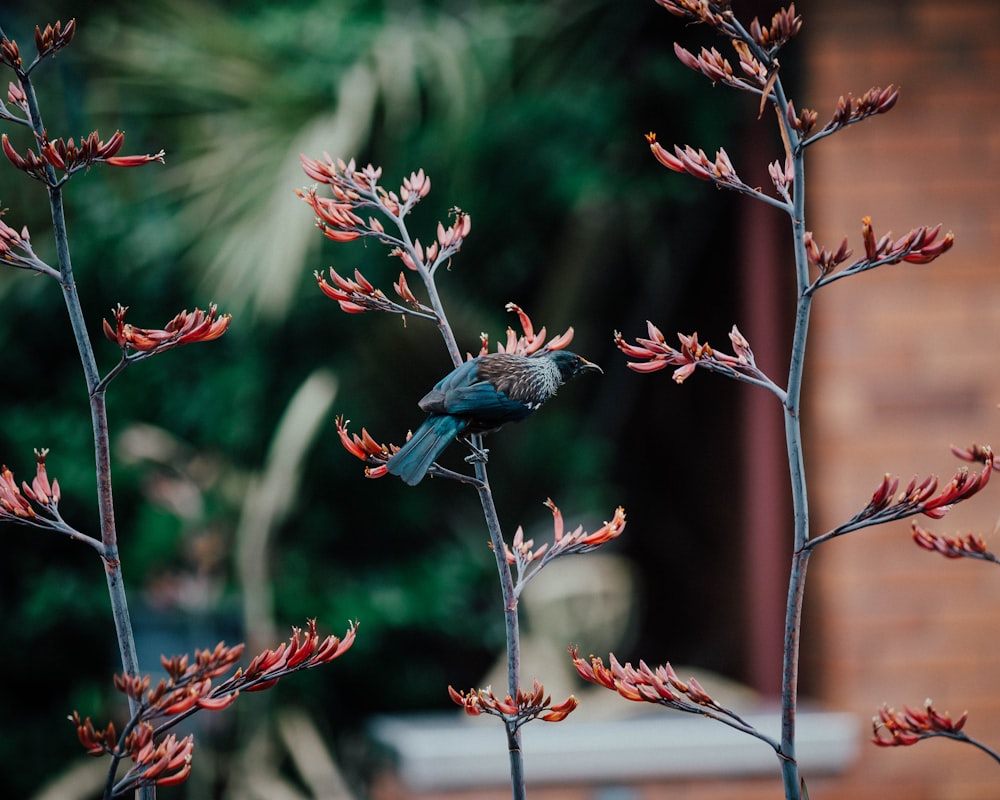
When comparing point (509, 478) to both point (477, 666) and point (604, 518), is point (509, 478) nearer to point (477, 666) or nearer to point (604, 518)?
point (604, 518)

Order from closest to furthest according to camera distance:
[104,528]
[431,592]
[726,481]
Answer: [104,528] → [431,592] → [726,481]

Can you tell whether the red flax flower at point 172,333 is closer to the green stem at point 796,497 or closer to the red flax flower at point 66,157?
the red flax flower at point 66,157

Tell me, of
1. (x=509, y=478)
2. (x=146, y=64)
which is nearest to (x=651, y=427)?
(x=509, y=478)

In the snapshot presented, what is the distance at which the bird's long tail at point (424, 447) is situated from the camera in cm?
77

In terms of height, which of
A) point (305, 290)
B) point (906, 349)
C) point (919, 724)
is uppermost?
point (305, 290)

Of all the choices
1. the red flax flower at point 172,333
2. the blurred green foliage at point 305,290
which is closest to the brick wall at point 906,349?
the blurred green foliage at point 305,290

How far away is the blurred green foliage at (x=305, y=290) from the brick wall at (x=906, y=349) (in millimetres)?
427

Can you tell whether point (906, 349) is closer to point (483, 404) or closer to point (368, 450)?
point (483, 404)

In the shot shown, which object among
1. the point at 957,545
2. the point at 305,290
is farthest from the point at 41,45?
the point at 305,290

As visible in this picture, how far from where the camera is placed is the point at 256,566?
8.78 feet

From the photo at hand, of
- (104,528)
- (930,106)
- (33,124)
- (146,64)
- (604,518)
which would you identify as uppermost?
(146,64)

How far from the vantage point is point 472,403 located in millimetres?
826

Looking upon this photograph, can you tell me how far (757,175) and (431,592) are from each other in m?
1.30

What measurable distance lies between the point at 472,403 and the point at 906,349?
2037mm
